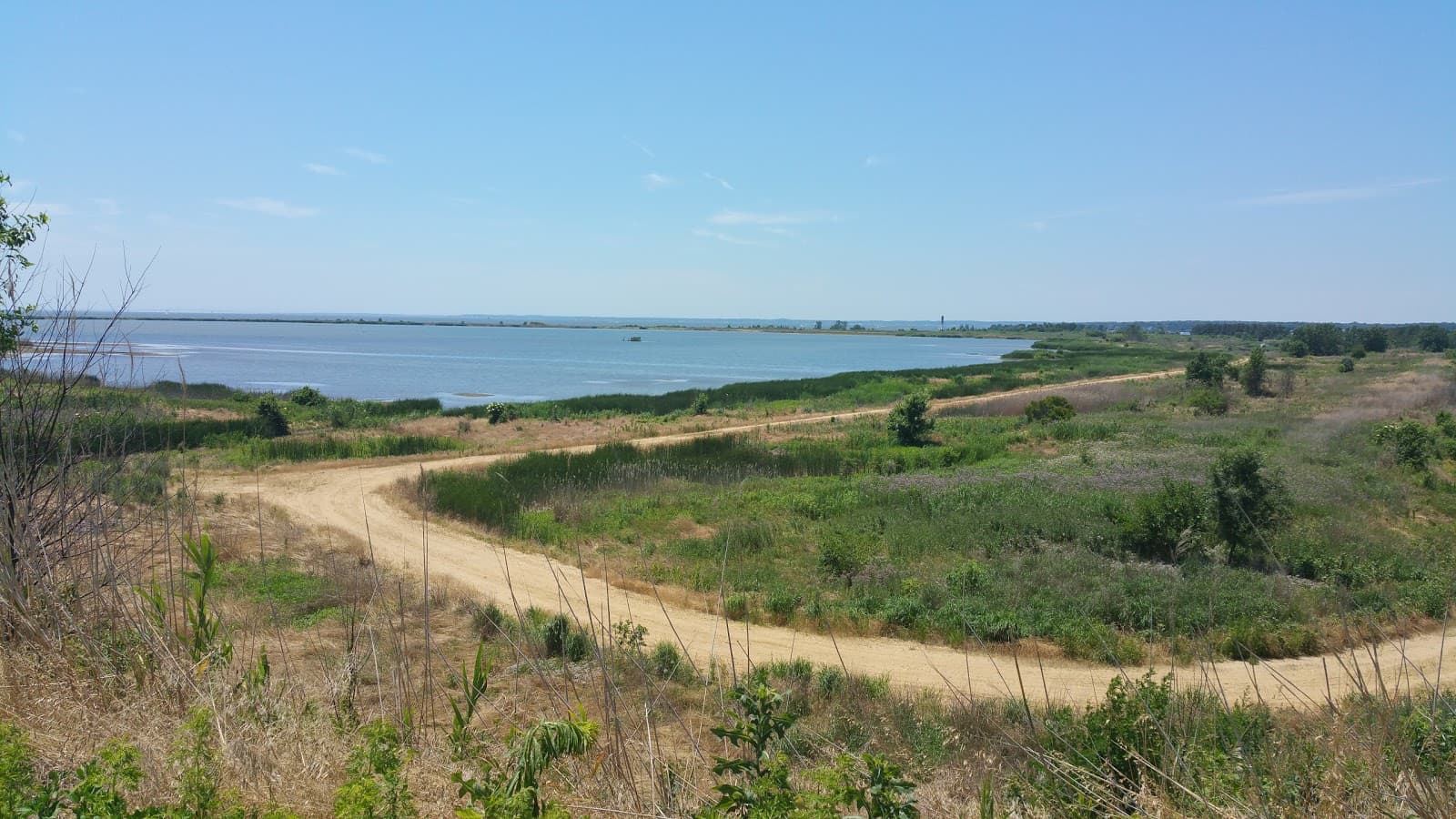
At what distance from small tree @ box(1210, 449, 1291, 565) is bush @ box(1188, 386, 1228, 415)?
2737 centimetres

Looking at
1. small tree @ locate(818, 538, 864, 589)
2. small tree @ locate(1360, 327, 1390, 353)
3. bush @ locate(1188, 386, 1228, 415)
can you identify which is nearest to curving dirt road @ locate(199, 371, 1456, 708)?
small tree @ locate(818, 538, 864, 589)

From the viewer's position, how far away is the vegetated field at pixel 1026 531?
13039mm

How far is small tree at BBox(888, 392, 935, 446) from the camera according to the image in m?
34.2

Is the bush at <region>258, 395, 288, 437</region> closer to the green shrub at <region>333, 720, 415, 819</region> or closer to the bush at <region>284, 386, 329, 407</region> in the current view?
the bush at <region>284, 386, 329, 407</region>

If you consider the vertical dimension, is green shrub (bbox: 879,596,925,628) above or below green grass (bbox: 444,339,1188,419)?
below

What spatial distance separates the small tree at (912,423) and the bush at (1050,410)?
10594 mm

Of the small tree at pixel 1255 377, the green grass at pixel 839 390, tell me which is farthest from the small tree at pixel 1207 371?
the green grass at pixel 839 390

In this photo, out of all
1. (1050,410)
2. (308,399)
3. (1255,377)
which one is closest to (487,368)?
(308,399)

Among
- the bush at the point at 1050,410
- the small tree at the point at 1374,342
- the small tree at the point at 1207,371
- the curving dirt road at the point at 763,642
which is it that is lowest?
the curving dirt road at the point at 763,642

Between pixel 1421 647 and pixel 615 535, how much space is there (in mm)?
14979

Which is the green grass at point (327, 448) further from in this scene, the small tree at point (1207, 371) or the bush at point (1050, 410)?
the small tree at point (1207, 371)

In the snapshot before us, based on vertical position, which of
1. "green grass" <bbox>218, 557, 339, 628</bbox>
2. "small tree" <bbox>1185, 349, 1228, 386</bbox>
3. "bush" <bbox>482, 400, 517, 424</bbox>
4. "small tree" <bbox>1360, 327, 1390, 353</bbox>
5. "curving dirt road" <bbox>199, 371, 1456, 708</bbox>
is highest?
"small tree" <bbox>1360, 327, 1390, 353</bbox>

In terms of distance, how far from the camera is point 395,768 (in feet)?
13.9

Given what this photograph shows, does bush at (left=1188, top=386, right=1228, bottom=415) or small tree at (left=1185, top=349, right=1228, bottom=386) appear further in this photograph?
small tree at (left=1185, top=349, right=1228, bottom=386)
